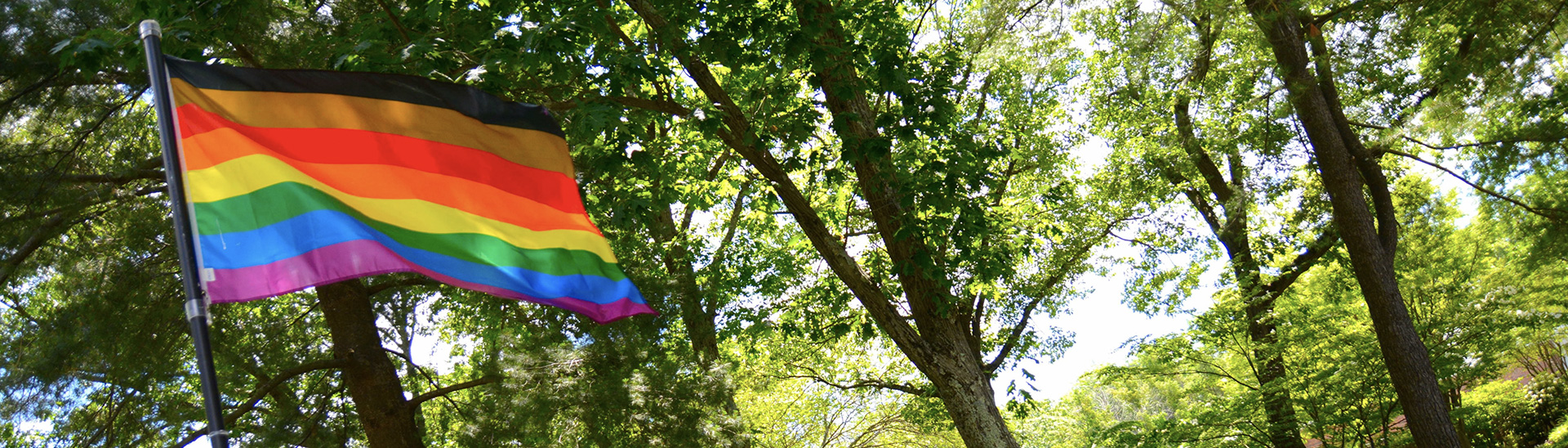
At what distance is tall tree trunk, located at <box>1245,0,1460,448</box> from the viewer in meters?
10.7

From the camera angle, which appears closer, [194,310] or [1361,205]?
[194,310]

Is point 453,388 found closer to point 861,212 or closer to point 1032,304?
point 861,212

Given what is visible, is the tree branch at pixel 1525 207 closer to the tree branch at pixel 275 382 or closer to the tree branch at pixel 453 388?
the tree branch at pixel 453 388

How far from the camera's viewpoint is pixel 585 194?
9.20 m

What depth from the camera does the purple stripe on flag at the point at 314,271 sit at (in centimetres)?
339

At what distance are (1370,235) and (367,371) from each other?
10.6 metres

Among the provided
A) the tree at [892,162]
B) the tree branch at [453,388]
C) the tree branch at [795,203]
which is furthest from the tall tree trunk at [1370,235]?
the tree branch at [453,388]

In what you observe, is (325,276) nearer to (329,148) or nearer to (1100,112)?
(329,148)

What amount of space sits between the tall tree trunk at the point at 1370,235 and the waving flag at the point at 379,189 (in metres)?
8.38

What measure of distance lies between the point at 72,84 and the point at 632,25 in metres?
6.28

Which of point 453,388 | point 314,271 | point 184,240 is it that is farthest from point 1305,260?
point 184,240

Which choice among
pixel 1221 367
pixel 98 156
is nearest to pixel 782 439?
pixel 1221 367

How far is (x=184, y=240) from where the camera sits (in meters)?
3.19

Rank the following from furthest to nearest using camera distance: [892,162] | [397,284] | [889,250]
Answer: [397,284] → [892,162] → [889,250]
